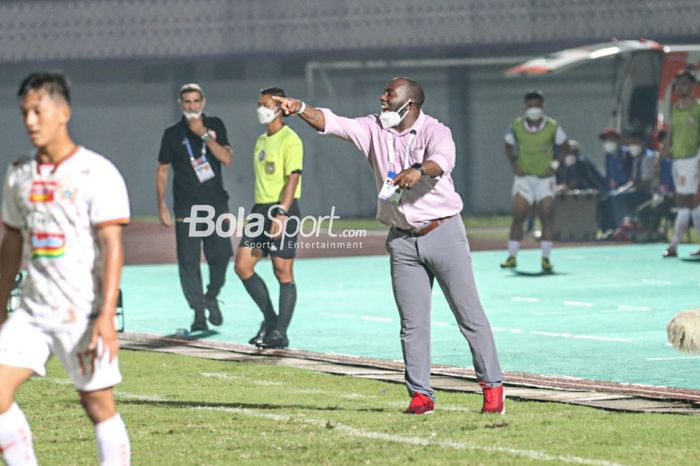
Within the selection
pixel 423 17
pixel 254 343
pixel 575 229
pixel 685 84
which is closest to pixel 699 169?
pixel 685 84

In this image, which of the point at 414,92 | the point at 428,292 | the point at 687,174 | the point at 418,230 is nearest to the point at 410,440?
the point at 428,292

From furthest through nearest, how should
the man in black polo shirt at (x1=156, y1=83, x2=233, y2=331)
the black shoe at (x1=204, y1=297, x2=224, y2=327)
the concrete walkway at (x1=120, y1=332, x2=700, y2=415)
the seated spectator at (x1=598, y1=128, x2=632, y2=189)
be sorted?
the seated spectator at (x1=598, y1=128, x2=632, y2=189)
the black shoe at (x1=204, y1=297, x2=224, y2=327)
the man in black polo shirt at (x1=156, y1=83, x2=233, y2=331)
the concrete walkway at (x1=120, y1=332, x2=700, y2=415)

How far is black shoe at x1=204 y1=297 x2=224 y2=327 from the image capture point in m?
15.6

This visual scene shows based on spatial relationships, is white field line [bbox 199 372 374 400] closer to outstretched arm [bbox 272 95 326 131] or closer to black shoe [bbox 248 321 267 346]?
black shoe [bbox 248 321 267 346]

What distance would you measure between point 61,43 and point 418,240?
26260 mm

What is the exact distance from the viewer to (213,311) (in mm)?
15695

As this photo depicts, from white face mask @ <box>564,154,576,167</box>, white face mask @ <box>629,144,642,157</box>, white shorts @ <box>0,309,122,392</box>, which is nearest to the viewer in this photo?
white shorts @ <box>0,309,122,392</box>

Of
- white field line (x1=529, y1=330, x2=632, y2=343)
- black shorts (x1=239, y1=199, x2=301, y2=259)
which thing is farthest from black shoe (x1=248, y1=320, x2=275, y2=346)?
white field line (x1=529, y1=330, x2=632, y2=343)

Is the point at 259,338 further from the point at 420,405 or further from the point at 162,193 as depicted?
the point at 420,405

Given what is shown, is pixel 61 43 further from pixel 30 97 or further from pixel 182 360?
pixel 30 97

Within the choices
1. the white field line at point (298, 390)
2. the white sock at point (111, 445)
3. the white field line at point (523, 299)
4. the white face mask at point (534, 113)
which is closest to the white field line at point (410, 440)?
the white field line at point (298, 390)

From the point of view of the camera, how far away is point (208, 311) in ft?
52.4

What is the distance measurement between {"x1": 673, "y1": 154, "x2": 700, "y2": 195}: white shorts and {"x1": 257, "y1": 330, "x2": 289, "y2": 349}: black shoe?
33.5 feet

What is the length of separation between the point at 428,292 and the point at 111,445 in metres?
3.56
